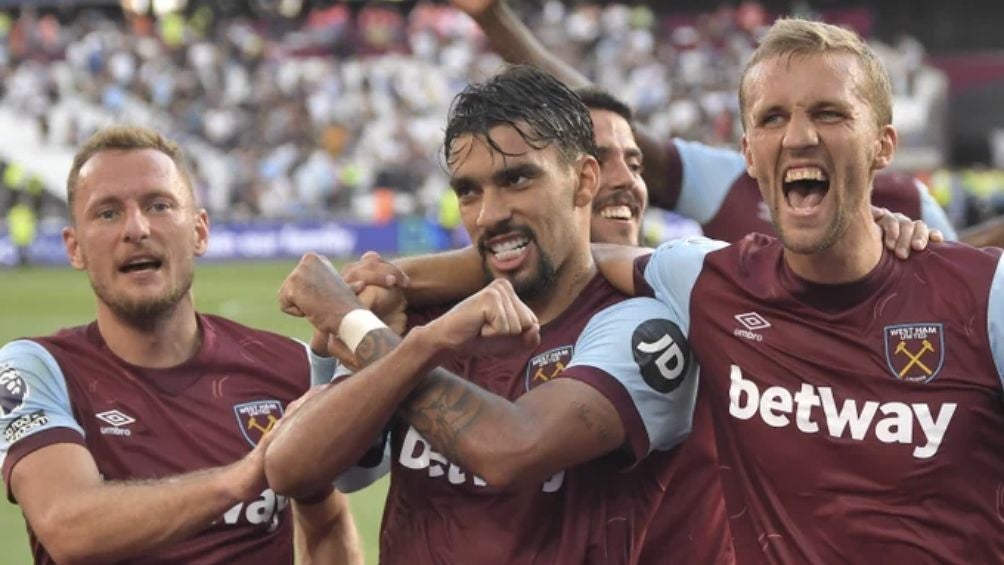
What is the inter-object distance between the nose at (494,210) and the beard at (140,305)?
107 centimetres

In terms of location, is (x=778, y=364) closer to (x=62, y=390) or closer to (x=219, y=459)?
(x=219, y=459)

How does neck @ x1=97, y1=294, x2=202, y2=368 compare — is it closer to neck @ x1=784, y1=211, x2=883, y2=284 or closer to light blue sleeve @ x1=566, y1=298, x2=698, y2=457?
light blue sleeve @ x1=566, y1=298, x2=698, y2=457

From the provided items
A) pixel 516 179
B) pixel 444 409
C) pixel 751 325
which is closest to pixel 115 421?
pixel 444 409

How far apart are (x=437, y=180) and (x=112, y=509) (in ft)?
85.7

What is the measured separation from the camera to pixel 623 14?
117 ft

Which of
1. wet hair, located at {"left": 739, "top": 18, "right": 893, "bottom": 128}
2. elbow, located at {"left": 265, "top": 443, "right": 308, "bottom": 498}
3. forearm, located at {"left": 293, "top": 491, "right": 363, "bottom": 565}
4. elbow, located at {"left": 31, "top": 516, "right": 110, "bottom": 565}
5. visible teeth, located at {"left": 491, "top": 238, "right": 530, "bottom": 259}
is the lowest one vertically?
forearm, located at {"left": 293, "top": 491, "right": 363, "bottom": 565}

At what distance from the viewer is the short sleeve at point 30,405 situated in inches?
158

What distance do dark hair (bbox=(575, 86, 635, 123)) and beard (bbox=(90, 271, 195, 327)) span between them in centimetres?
160

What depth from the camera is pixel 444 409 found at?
3670 millimetres

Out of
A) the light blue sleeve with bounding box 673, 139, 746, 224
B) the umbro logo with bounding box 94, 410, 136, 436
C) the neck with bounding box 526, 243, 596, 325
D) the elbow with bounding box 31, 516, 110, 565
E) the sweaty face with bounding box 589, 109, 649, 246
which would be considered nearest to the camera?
the elbow with bounding box 31, 516, 110, 565

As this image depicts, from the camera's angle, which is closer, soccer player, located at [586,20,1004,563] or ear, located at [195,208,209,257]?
soccer player, located at [586,20,1004,563]

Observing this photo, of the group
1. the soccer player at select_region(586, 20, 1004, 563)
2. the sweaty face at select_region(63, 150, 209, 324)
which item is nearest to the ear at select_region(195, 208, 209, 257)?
the sweaty face at select_region(63, 150, 209, 324)

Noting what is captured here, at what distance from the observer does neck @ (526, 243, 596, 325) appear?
4078mm

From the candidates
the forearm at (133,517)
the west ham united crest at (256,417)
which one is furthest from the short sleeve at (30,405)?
the west ham united crest at (256,417)
